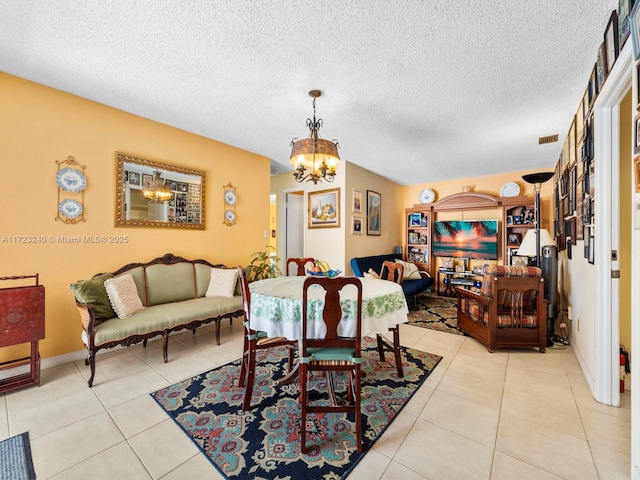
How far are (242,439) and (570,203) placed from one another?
3.82m

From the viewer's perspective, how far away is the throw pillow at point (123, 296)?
250 cm

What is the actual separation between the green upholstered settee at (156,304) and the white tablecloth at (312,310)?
3.71 feet

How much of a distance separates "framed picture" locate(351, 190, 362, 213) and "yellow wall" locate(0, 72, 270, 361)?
2522 mm

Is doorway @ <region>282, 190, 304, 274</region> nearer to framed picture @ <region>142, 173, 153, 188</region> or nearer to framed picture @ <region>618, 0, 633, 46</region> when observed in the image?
framed picture @ <region>142, 173, 153, 188</region>

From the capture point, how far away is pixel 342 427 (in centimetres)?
172

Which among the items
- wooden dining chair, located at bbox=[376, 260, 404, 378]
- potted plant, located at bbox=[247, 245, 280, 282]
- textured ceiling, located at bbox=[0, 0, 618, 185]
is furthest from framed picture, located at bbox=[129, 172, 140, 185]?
wooden dining chair, located at bbox=[376, 260, 404, 378]

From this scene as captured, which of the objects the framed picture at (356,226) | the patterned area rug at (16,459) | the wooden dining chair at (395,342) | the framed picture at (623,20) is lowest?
the patterned area rug at (16,459)

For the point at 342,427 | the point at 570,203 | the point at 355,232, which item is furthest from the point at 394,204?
the point at 342,427

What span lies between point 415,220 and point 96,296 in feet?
18.3

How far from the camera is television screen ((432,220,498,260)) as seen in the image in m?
5.12

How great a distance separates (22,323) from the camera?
82.4 inches

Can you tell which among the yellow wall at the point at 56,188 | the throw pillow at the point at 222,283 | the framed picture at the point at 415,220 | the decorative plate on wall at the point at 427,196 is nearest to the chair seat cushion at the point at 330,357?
the throw pillow at the point at 222,283

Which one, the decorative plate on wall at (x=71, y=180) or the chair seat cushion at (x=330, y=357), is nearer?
the chair seat cushion at (x=330, y=357)

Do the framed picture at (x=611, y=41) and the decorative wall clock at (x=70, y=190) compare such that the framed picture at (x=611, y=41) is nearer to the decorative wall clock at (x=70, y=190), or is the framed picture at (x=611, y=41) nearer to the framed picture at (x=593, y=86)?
the framed picture at (x=593, y=86)
